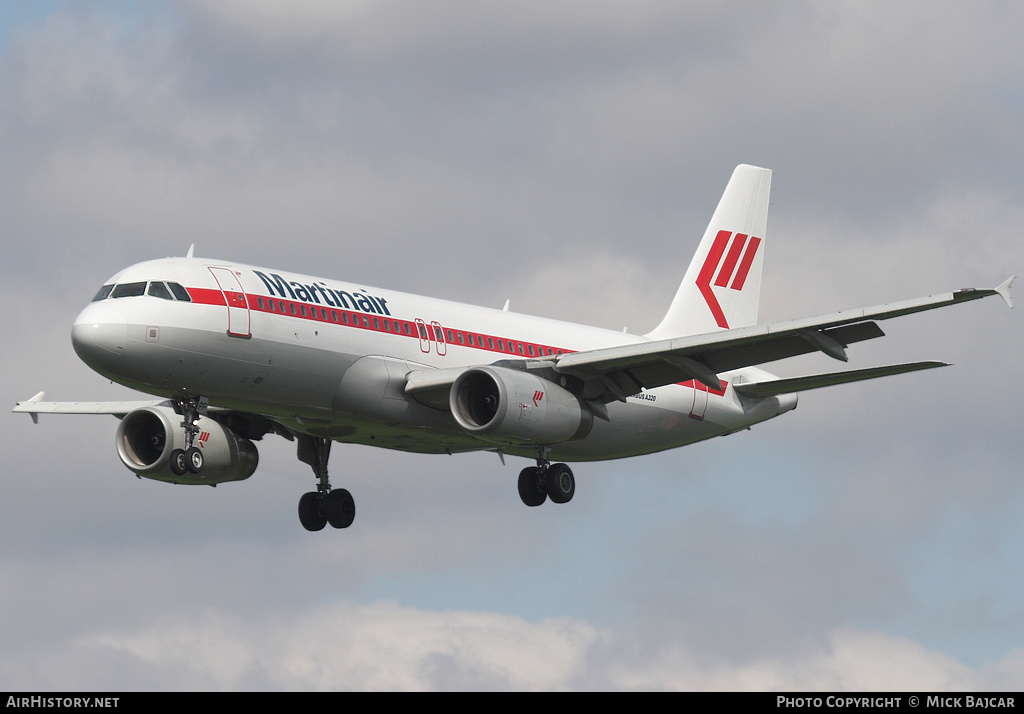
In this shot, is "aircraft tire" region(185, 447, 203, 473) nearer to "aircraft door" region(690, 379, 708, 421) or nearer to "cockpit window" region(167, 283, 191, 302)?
"cockpit window" region(167, 283, 191, 302)

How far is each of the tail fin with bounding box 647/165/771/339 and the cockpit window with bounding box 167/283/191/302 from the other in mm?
18175

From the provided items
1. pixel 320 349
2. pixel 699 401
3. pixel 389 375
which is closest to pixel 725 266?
pixel 699 401

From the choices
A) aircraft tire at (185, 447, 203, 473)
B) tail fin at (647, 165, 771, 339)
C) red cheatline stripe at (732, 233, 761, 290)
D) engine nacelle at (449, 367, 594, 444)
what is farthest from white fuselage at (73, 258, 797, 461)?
red cheatline stripe at (732, 233, 761, 290)

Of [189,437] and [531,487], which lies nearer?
[189,437]

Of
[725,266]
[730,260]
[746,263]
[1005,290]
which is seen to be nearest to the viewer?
[1005,290]

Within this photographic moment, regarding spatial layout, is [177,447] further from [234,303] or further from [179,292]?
[179,292]

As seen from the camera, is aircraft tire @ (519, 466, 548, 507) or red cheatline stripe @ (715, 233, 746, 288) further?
red cheatline stripe @ (715, 233, 746, 288)

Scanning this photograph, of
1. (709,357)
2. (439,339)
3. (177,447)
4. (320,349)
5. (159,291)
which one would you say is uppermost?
(439,339)

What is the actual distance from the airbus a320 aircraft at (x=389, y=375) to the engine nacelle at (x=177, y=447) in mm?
46

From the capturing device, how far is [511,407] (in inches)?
1540

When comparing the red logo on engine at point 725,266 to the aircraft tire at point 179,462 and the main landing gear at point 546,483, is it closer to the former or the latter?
the main landing gear at point 546,483

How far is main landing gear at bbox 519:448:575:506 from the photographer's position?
43.8 metres

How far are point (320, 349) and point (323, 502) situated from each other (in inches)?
344
